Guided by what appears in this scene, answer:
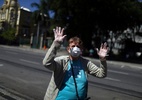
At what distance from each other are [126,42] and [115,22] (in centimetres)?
767

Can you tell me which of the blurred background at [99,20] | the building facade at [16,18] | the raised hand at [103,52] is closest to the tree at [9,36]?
the building facade at [16,18]

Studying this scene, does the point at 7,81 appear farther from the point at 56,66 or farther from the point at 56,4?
the point at 56,4

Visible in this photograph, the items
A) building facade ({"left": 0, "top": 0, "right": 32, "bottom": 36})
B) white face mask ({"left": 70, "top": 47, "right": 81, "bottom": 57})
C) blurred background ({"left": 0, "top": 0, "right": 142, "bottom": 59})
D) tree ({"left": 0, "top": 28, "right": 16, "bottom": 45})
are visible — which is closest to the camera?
white face mask ({"left": 70, "top": 47, "right": 81, "bottom": 57})

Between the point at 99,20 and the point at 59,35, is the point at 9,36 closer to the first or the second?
the point at 99,20

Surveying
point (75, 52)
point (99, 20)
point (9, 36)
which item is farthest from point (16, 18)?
point (75, 52)

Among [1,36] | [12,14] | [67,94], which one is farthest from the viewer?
[12,14]

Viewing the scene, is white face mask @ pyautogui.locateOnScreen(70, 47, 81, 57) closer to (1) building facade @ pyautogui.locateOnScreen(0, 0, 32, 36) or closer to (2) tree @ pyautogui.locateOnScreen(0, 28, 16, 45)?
(2) tree @ pyautogui.locateOnScreen(0, 28, 16, 45)

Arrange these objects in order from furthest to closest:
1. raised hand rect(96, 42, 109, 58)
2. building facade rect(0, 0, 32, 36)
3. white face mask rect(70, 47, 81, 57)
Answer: building facade rect(0, 0, 32, 36) → raised hand rect(96, 42, 109, 58) → white face mask rect(70, 47, 81, 57)

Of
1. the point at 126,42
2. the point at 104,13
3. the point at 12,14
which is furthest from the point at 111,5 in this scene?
the point at 12,14

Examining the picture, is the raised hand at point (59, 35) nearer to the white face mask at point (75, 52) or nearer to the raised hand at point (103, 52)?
the white face mask at point (75, 52)

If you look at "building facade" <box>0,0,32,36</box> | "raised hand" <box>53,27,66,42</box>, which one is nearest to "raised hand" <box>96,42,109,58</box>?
"raised hand" <box>53,27,66,42</box>

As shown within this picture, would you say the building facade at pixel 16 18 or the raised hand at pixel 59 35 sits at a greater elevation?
the building facade at pixel 16 18

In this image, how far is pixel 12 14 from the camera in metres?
79.5

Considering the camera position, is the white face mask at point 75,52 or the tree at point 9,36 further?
the tree at point 9,36
